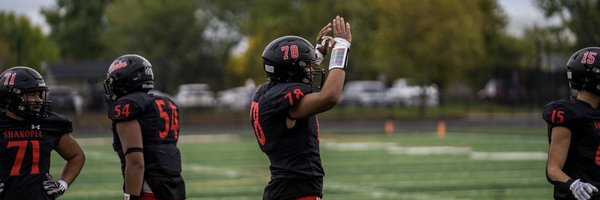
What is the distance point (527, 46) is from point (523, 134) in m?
51.5

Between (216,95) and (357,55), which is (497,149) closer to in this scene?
(216,95)

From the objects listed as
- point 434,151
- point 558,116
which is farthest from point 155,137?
point 434,151

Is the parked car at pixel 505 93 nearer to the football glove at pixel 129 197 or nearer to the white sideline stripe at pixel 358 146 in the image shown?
the white sideline stripe at pixel 358 146

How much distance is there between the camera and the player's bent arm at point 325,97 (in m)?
5.48

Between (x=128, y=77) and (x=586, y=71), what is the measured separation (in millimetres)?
2623

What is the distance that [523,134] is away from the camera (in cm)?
2641

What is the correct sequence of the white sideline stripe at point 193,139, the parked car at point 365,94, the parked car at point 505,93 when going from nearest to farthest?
the white sideline stripe at point 193,139 → the parked car at point 505,93 → the parked car at point 365,94

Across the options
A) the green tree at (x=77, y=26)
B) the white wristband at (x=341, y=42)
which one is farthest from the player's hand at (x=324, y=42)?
the green tree at (x=77, y=26)

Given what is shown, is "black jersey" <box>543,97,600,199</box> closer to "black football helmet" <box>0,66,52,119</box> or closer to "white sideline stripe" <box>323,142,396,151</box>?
"black football helmet" <box>0,66,52,119</box>

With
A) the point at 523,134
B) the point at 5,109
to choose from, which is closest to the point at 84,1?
the point at 523,134

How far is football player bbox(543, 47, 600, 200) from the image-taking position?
5762 mm

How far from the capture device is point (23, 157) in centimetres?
616

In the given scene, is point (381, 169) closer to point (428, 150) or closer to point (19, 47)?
point (428, 150)

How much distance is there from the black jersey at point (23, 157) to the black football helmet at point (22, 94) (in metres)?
0.06
